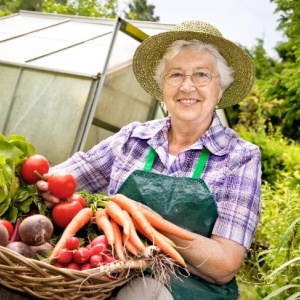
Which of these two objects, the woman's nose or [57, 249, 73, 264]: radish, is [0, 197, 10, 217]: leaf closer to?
[57, 249, 73, 264]: radish

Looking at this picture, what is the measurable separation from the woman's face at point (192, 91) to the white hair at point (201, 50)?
0.7 inches

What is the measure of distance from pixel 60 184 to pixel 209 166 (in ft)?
2.27

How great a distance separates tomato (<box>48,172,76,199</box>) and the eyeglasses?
81cm

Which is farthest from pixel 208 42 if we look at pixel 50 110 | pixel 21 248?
pixel 50 110

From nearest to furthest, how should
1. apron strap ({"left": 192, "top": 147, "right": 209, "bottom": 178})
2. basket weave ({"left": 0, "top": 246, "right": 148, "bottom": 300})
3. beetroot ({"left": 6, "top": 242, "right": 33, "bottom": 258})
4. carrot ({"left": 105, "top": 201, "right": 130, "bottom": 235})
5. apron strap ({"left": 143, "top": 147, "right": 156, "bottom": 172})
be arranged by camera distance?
1. basket weave ({"left": 0, "top": 246, "right": 148, "bottom": 300})
2. beetroot ({"left": 6, "top": 242, "right": 33, "bottom": 258})
3. carrot ({"left": 105, "top": 201, "right": 130, "bottom": 235})
4. apron strap ({"left": 192, "top": 147, "right": 209, "bottom": 178})
5. apron strap ({"left": 143, "top": 147, "right": 156, "bottom": 172})

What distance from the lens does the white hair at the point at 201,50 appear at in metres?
2.50

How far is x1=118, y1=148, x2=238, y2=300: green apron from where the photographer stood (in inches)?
83.0

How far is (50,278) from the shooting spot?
4.91ft

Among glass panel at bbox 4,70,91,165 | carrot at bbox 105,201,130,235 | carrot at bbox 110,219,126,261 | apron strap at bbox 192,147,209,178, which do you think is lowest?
glass panel at bbox 4,70,91,165

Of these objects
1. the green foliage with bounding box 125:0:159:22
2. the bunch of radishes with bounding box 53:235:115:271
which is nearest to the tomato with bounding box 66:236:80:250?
the bunch of radishes with bounding box 53:235:115:271

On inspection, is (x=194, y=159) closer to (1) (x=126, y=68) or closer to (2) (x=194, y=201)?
(2) (x=194, y=201)

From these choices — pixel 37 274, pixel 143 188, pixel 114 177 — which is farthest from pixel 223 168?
pixel 37 274

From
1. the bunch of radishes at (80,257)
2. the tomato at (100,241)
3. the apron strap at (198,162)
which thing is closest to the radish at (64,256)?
the bunch of radishes at (80,257)

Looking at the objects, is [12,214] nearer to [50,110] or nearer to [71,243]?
[71,243]
